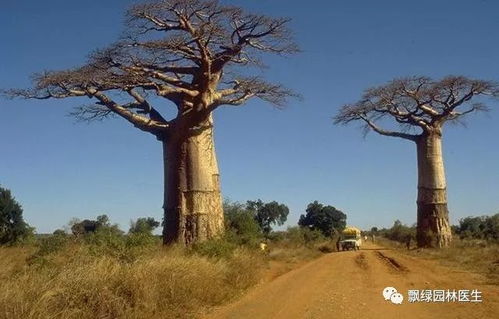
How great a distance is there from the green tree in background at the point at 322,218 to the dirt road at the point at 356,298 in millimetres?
46892

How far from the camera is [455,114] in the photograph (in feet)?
72.9

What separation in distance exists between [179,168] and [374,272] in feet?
15.5

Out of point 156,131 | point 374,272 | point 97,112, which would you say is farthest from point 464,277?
point 97,112

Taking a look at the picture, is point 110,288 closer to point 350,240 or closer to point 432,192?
point 432,192

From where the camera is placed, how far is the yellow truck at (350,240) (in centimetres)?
2764

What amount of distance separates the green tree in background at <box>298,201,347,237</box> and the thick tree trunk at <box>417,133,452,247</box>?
34909 millimetres

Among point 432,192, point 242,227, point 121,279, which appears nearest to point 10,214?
point 242,227

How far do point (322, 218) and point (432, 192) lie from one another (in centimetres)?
3783

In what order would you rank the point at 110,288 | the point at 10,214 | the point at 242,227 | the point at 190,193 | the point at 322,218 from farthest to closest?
1. the point at 322,218
2. the point at 10,214
3. the point at 242,227
4. the point at 190,193
5. the point at 110,288

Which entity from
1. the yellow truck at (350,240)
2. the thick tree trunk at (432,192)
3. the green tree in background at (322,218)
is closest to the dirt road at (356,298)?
the thick tree trunk at (432,192)

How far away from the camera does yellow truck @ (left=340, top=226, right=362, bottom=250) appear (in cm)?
2764

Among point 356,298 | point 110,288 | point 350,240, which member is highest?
point 350,240

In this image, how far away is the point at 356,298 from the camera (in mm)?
7398

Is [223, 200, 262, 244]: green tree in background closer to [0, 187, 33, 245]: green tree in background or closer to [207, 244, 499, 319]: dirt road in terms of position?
[207, 244, 499, 319]: dirt road
